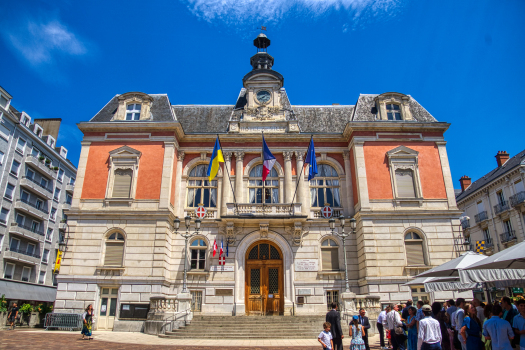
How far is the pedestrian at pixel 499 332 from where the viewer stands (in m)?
6.98

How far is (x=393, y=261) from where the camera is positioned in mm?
20781

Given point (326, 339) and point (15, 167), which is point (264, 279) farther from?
point (15, 167)

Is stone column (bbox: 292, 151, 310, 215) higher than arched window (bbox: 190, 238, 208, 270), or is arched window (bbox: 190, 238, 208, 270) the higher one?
stone column (bbox: 292, 151, 310, 215)

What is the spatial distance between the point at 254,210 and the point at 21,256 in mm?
28137

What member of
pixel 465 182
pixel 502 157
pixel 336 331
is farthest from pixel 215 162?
pixel 465 182

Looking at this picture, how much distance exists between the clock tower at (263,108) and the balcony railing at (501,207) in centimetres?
2113

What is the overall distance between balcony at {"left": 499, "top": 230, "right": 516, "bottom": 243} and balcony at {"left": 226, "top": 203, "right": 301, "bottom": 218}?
21100 mm

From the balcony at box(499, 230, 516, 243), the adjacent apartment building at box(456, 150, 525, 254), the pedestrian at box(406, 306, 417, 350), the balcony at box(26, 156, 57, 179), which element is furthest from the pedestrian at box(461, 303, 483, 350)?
the balcony at box(26, 156, 57, 179)

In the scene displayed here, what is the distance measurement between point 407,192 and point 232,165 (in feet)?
36.5

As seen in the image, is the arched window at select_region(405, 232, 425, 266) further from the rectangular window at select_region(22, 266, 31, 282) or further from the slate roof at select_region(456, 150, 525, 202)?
Answer: the rectangular window at select_region(22, 266, 31, 282)

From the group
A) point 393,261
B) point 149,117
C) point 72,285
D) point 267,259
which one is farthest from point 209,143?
point 393,261

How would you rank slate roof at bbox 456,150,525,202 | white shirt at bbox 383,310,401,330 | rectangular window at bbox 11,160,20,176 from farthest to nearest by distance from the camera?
rectangular window at bbox 11,160,20,176
slate roof at bbox 456,150,525,202
white shirt at bbox 383,310,401,330

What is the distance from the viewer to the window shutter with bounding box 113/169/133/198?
22.3 metres

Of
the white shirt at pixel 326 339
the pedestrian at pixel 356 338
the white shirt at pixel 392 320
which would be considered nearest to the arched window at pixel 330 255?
the white shirt at pixel 392 320
